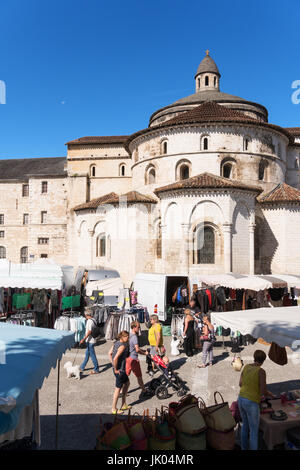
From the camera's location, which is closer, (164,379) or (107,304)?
(164,379)

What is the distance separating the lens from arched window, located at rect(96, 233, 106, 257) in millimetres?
29781

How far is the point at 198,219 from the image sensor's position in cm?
2250

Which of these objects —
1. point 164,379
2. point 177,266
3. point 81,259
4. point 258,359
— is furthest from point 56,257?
point 258,359

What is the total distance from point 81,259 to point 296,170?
22.2m

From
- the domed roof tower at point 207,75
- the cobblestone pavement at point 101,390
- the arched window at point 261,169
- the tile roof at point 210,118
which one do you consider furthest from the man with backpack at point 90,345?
the domed roof tower at point 207,75

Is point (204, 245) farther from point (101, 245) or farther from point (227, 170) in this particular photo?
point (101, 245)

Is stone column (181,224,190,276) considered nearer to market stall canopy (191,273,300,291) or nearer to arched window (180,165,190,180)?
market stall canopy (191,273,300,291)

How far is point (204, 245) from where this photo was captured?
2262cm

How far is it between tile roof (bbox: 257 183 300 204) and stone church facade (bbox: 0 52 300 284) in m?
0.07

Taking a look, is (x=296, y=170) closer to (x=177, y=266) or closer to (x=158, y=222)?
(x=158, y=222)

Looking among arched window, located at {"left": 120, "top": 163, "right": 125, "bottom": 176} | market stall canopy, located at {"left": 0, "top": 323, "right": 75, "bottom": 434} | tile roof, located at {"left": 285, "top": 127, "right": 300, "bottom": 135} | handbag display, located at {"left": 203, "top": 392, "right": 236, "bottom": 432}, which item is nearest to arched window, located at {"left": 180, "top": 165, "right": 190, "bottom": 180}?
arched window, located at {"left": 120, "top": 163, "right": 125, "bottom": 176}

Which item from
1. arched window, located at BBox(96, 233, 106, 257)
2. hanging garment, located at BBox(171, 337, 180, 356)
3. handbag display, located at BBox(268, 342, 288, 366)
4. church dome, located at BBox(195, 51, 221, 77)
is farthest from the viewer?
church dome, located at BBox(195, 51, 221, 77)

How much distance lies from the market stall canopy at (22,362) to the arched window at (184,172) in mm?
22588
